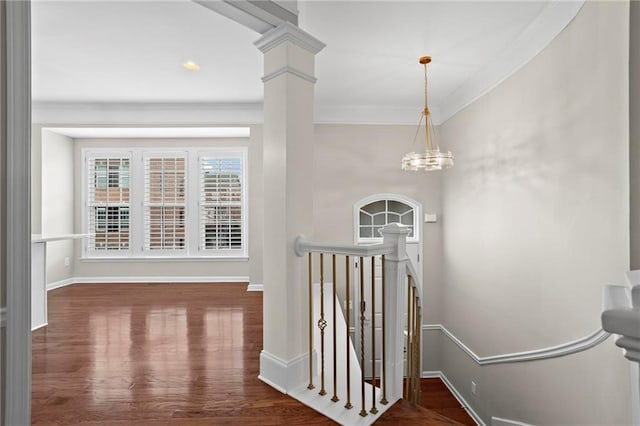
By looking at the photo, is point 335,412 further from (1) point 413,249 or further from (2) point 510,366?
(1) point 413,249

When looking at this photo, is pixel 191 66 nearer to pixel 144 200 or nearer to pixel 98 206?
pixel 144 200

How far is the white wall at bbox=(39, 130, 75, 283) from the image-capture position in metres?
4.76

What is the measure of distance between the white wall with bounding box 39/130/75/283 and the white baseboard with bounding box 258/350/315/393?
4457mm

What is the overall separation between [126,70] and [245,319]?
3.04m

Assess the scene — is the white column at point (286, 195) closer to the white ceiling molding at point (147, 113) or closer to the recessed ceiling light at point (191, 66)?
the recessed ceiling light at point (191, 66)

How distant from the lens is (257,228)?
4902 millimetres

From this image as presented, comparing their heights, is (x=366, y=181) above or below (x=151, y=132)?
below

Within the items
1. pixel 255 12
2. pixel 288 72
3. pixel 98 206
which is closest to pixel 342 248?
pixel 288 72

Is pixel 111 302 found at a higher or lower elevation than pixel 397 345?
lower

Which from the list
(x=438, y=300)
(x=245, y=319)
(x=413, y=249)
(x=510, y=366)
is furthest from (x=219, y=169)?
(x=510, y=366)

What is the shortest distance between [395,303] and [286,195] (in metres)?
0.95

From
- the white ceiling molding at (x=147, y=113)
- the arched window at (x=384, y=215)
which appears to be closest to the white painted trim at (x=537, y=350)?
the arched window at (x=384, y=215)

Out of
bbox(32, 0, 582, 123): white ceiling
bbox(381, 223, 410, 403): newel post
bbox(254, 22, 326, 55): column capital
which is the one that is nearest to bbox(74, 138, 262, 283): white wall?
bbox(32, 0, 582, 123): white ceiling

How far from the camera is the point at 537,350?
301 cm
